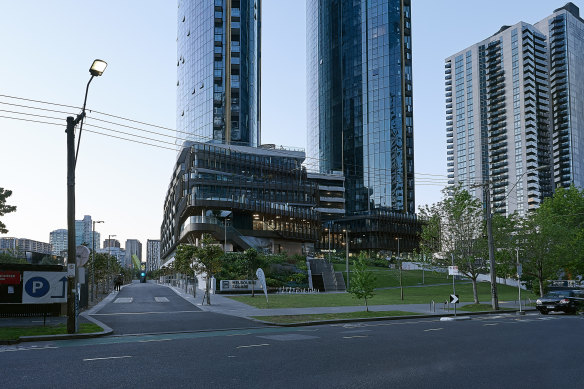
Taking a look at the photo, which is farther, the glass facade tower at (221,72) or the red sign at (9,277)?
the glass facade tower at (221,72)

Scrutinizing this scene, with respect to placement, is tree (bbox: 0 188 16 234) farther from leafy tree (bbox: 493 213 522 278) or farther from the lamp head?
leafy tree (bbox: 493 213 522 278)

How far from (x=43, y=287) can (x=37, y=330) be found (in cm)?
574

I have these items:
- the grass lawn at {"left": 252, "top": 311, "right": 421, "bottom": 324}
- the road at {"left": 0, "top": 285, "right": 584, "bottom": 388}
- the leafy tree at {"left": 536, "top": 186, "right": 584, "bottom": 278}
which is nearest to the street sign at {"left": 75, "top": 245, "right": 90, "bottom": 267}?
the road at {"left": 0, "top": 285, "right": 584, "bottom": 388}

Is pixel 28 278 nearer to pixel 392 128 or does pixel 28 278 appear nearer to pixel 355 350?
pixel 355 350

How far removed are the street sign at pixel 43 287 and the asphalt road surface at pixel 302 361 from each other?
7.86 meters

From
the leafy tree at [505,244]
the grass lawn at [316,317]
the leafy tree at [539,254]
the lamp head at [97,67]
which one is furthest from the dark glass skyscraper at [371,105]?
the lamp head at [97,67]

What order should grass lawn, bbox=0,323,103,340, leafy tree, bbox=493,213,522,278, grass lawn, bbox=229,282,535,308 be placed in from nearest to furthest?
grass lawn, bbox=0,323,103,340 < grass lawn, bbox=229,282,535,308 < leafy tree, bbox=493,213,522,278

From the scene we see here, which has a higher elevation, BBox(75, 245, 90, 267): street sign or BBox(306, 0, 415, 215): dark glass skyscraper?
BBox(306, 0, 415, 215): dark glass skyscraper

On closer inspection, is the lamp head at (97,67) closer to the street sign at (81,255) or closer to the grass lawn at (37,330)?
the street sign at (81,255)

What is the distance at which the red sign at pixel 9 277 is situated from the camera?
2341 centimetres

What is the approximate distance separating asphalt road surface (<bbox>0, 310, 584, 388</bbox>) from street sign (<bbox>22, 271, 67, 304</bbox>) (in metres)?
7.86

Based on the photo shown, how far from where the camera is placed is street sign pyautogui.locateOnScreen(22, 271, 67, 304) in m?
23.1

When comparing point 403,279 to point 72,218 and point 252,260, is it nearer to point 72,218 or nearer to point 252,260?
point 252,260

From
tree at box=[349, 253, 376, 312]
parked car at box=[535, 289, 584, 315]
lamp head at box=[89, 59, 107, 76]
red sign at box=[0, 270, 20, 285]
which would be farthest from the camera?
parked car at box=[535, 289, 584, 315]
